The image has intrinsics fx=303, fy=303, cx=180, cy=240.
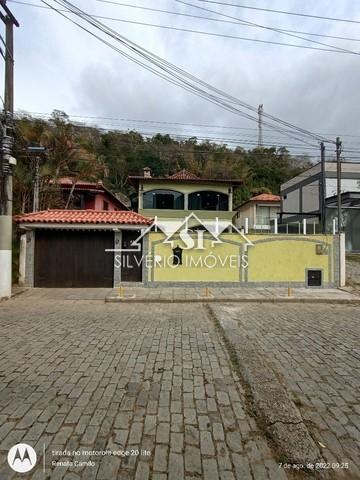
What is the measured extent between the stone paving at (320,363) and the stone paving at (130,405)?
0.19 metres

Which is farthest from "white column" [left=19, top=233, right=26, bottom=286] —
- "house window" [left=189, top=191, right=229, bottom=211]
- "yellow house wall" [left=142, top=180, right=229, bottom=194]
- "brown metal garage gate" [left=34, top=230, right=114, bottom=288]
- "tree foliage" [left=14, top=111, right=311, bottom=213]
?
"house window" [left=189, top=191, right=229, bottom=211]

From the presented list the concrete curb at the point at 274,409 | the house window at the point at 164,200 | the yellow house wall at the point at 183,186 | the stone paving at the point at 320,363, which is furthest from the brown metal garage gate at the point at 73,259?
the yellow house wall at the point at 183,186

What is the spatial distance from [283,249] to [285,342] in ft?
25.4

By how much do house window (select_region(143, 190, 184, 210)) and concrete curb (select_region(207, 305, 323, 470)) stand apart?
1847 centimetres

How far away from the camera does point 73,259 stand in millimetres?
12461

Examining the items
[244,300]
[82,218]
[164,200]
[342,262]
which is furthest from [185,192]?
[244,300]

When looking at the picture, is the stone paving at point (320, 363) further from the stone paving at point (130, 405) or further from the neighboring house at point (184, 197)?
the neighboring house at point (184, 197)

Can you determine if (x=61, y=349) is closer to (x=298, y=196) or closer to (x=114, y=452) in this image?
(x=114, y=452)

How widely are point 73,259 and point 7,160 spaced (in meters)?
4.53

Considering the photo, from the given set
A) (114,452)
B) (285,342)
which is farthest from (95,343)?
(285,342)

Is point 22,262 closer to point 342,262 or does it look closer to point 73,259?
point 73,259

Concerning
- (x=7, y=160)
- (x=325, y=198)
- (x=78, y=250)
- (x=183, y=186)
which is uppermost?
(x=183, y=186)

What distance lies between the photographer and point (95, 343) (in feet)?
18.4

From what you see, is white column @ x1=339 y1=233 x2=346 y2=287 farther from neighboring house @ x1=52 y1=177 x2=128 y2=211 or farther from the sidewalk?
neighboring house @ x1=52 y1=177 x2=128 y2=211
